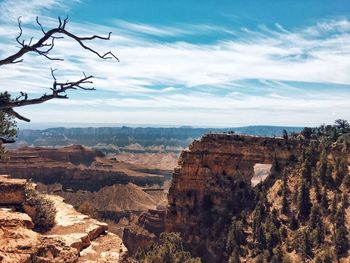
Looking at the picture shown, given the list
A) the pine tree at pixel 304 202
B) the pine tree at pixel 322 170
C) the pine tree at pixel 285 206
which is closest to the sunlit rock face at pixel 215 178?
the pine tree at pixel 322 170

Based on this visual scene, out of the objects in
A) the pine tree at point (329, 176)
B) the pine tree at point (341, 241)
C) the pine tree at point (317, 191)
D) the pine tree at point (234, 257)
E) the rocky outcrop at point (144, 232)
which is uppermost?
the pine tree at point (329, 176)

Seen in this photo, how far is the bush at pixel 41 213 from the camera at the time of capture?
24692mm

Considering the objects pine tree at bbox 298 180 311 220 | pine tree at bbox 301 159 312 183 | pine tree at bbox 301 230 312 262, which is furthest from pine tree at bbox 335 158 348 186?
pine tree at bbox 301 230 312 262

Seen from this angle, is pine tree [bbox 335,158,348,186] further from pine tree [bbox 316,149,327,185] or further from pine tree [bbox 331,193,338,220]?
pine tree [bbox 331,193,338,220]

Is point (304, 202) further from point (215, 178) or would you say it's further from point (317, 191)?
point (215, 178)

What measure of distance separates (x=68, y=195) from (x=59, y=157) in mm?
48922

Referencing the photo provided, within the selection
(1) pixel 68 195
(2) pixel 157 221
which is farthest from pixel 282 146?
(1) pixel 68 195

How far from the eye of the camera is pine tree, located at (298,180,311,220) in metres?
61.2

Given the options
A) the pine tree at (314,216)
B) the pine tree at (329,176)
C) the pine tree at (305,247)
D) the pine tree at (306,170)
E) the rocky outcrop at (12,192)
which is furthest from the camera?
the pine tree at (306,170)

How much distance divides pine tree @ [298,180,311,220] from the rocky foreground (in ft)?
132

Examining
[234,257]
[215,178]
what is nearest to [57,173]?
[215,178]

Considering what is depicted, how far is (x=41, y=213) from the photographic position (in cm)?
2498

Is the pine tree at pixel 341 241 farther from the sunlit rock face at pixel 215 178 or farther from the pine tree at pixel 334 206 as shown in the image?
the sunlit rock face at pixel 215 178

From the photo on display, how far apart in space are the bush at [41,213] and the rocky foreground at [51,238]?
365 mm
